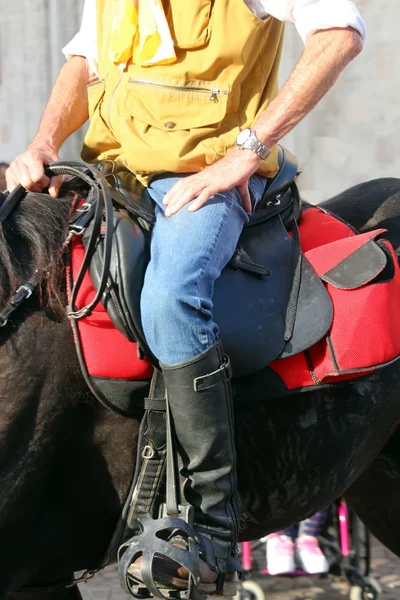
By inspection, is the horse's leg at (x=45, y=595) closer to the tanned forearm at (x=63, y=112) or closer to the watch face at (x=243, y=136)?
the tanned forearm at (x=63, y=112)

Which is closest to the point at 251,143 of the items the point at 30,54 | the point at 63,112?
the point at 63,112

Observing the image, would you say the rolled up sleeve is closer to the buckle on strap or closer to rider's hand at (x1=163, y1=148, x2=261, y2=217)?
rider's hand at (x1=163, y1=148, x2=261, y2=217)

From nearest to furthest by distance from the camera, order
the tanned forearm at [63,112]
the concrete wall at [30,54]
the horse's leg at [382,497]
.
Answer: the tanned forearm at [63,112] < the horse's leg at [382,497] < the concrete wall at [30,54]

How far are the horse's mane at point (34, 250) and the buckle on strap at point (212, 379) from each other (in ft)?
1.43

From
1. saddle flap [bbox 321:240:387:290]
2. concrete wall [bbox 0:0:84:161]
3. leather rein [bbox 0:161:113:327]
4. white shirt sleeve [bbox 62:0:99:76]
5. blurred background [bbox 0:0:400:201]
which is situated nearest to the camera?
leather rein [bbox 0:161:113:327]

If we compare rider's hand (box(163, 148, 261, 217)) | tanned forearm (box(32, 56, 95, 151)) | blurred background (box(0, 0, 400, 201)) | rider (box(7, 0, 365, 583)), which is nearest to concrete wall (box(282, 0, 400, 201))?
blurred background (box(0, 0, 400, 201))

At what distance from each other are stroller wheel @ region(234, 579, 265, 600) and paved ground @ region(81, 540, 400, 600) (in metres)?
0.12

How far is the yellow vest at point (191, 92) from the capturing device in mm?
2451

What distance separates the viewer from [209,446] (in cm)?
240

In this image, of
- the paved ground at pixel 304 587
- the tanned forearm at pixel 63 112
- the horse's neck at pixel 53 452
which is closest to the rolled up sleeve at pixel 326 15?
the tanned forearm at pixel 63 112

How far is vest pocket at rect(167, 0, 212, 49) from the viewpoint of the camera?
247 centimetres

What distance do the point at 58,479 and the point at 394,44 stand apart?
16.3ft

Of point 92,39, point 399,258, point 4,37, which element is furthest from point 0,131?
point 399,258

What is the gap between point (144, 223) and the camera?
2463mm
